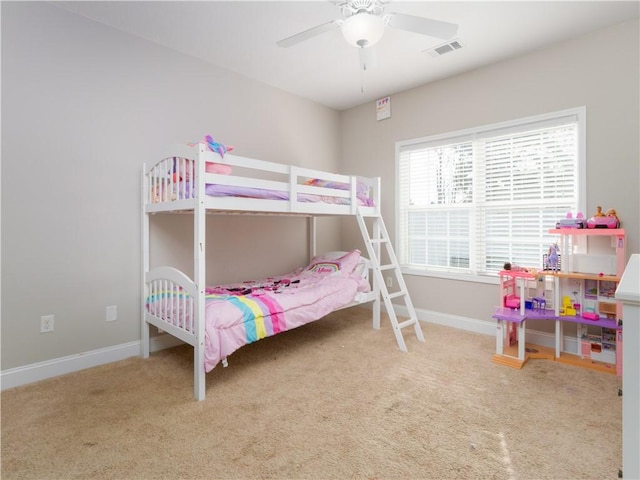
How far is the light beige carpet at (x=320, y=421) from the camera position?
1425 mm

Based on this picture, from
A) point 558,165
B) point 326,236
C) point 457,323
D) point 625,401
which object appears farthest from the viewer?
point 326,236

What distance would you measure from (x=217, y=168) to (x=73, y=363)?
171 centimetres

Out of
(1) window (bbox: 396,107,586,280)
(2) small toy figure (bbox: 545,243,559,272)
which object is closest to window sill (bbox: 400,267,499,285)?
(1) window (bbox: 396,107,586,280)

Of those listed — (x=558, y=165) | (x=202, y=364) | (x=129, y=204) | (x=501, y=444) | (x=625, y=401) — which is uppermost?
(x=558, y=165)

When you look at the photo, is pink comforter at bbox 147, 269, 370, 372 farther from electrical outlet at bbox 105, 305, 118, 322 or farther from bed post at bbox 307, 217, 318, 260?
bed post at bbox 307, 217, 318, 260

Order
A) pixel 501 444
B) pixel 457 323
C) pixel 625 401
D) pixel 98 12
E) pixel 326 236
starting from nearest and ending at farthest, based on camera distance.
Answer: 1. pixel 625 401
2. pixel 501 444
3. pixel 98 12
4. pixel 457 323
5. pixel 326 236

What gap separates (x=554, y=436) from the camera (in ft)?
5.31

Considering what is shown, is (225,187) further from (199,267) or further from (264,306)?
(264,306)

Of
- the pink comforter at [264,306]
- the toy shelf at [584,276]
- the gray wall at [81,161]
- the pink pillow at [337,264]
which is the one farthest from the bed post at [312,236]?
the toy shelf at [584,276]

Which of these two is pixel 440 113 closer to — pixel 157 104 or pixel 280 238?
pixel 280 238

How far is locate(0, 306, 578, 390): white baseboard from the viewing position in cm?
214

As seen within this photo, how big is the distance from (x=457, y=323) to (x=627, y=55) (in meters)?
2.50

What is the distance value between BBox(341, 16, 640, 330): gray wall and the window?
96mm

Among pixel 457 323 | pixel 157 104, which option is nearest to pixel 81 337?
pixel 157 104
